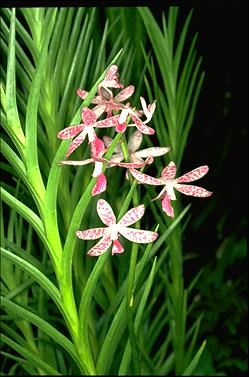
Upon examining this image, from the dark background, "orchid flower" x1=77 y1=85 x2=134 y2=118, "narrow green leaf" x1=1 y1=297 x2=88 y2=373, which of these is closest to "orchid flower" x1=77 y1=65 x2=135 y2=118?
"orchid flower" x1=77 y1=85 x2=134 y2=118

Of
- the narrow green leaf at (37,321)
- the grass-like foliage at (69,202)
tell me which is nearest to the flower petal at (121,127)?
the grass-like foliage at (69,202)

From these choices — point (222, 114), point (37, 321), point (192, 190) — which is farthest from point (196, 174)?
point (222, 114)

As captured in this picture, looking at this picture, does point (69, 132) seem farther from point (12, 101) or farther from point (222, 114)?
point (222, 114)

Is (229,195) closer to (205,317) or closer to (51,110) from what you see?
(205,317)

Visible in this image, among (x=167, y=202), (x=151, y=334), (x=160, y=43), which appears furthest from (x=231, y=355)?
(x=167, y=202)

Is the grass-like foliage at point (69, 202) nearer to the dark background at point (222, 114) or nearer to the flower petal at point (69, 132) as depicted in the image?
the flower petal at point (69, 132)

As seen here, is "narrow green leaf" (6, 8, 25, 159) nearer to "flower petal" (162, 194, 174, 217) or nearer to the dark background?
"flower petal" (162, 194, 174, 217)
